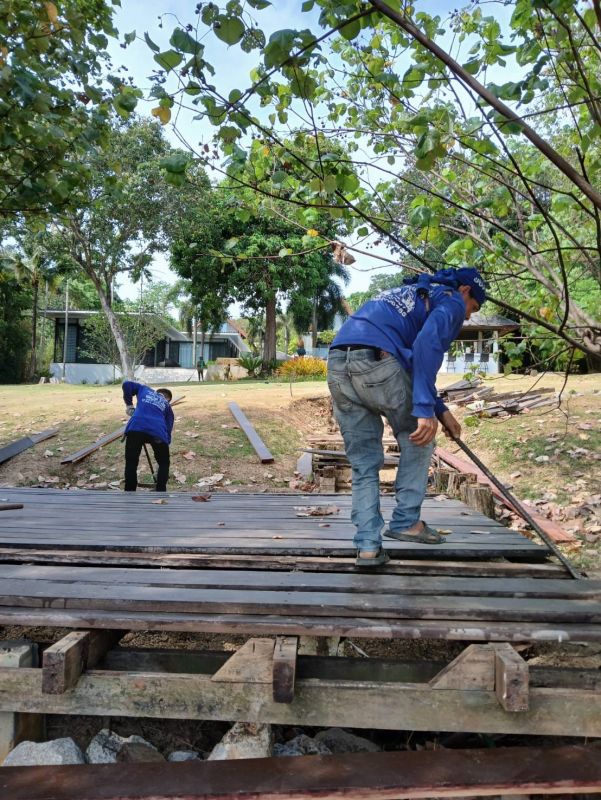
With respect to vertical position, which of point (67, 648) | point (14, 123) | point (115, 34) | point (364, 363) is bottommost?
point (67, 648)

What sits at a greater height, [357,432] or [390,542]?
[357,432]

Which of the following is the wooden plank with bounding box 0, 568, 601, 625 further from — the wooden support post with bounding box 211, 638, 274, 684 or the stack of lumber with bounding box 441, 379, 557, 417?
the stack of lumber with bounding box 441, 379, 557, 417

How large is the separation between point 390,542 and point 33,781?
2.24 m

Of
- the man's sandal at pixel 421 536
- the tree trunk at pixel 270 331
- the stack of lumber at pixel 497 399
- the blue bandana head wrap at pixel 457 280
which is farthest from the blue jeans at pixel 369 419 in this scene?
the tree trunk at pixel 270 331

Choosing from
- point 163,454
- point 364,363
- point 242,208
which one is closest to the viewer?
point 364,363

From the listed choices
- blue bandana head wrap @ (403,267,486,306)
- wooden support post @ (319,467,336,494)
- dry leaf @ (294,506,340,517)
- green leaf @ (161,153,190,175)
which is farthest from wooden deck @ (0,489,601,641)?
wooden support post @ (319,467,336,494)

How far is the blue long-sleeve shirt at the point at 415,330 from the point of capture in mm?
3133

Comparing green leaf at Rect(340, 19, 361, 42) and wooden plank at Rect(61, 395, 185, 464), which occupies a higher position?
green leaf at Rect(340, 19, 361, 42)

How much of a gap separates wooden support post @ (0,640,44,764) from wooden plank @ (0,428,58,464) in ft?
27.4

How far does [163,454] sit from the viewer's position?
7.66 m

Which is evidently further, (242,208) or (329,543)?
(242,208)

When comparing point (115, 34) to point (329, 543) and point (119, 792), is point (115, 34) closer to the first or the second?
point (329, 543)

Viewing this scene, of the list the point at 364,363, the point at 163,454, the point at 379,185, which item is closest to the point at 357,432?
the point at 364,363

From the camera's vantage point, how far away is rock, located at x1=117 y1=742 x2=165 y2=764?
2730 mm
